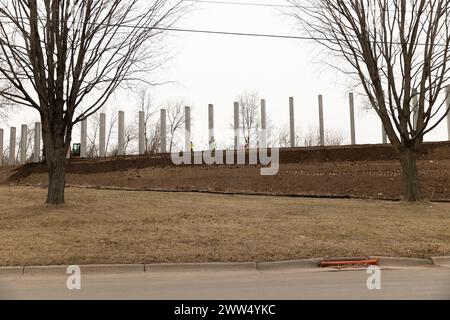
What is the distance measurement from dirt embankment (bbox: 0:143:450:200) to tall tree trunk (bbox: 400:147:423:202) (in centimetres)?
235

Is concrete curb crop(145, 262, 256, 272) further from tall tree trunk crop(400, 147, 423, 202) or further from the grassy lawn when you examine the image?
tall tree trunk crop(400, 147, 423, 202)

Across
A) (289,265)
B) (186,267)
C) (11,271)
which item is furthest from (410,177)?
(11,271)

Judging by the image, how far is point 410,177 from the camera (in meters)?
19.9

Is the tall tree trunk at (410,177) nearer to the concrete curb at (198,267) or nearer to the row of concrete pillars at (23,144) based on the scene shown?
the concrete curb at (198,267)

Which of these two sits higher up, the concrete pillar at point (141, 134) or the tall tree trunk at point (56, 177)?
the concrete pillar at point (141, 134)

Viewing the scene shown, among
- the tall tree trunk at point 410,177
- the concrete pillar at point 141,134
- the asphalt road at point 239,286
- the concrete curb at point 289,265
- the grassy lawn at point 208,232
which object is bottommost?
the asphalt road at point 239,286

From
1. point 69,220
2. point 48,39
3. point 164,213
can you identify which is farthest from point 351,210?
point 48,39

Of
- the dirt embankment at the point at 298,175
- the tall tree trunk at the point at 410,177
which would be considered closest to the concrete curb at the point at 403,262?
the tall tree trunk at the point at 410,177

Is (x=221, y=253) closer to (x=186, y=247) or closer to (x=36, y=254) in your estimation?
(x=186, y=247)

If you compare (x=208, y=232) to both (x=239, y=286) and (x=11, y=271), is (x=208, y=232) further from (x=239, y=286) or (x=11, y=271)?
(x=11, y=271)

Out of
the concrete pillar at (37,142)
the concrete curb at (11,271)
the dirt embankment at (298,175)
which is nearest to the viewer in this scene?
the concrete curb at (11,271)

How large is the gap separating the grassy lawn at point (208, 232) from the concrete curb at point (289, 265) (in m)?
0.27

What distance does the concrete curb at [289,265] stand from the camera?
923cm

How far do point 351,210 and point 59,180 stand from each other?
1076 cm
